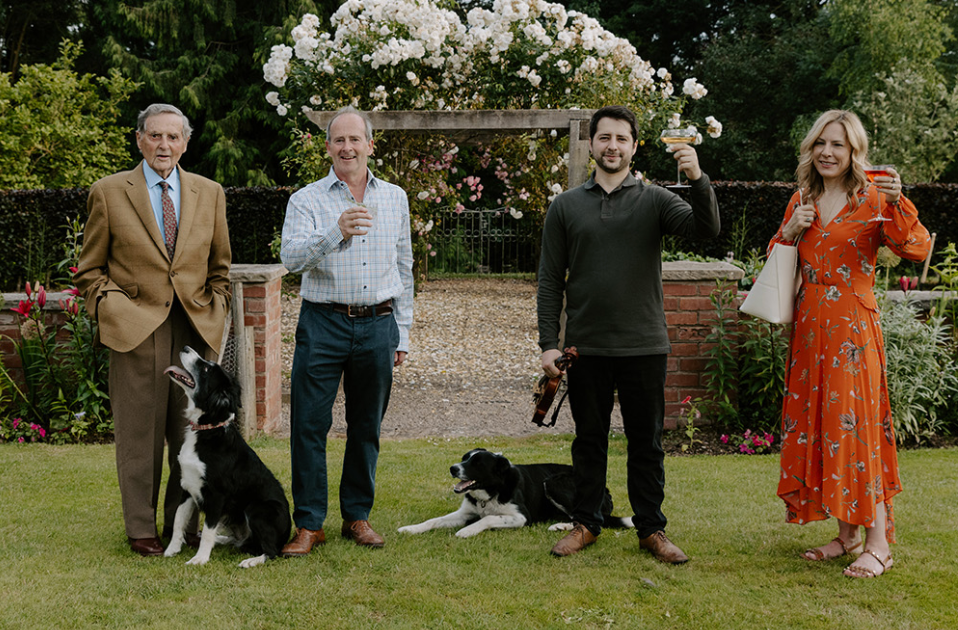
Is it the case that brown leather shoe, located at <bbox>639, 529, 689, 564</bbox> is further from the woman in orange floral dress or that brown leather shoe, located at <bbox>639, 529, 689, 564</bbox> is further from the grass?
the woman in orange floral dress

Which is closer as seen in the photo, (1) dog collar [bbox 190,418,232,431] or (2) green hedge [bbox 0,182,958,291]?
(1) dog collar [bbox 190,418,232,431]

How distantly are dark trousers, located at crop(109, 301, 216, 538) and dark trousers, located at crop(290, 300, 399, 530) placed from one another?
549mm

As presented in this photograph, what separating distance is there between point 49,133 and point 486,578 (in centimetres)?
1194

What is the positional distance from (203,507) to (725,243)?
10.1m

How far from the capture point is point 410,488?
473 centimetres

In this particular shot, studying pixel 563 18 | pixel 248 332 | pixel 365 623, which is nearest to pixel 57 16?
pixel 563 18

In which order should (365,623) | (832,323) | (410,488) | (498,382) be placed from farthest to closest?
(498,382) < (410,488) < (832,323) < (365,623)

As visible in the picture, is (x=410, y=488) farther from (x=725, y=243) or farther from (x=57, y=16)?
(x=57, y=16)

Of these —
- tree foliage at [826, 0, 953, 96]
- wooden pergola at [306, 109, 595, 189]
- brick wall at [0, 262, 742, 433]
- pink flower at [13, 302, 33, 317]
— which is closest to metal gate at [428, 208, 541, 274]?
tree foliage at [826, 0, 953, 96]

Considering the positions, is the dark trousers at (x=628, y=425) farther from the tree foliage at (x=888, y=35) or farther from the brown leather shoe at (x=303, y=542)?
the tree foliage at (x=888, y=35)

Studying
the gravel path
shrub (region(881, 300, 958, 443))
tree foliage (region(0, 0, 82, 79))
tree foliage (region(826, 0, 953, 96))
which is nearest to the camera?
shrub (region(881, 300, 958, 443))

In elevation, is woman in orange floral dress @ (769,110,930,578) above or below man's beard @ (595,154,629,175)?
below

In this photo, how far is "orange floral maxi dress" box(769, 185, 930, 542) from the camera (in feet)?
10.9

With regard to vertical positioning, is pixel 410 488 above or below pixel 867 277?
below
